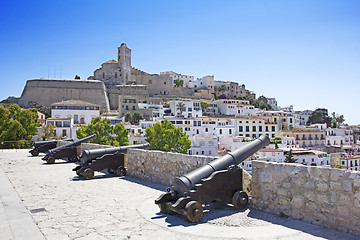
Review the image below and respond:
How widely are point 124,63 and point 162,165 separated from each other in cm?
8253

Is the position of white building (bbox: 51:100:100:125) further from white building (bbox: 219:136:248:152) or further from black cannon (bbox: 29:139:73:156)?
black cannon (bbox: 29:139:73:156)

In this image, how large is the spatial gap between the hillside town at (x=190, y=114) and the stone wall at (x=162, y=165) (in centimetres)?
2853

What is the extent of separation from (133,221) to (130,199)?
57.8 inches

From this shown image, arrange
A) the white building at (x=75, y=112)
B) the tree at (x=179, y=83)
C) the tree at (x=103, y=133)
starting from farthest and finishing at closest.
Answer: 1. the tree at (x=179, y=83)
2. the white building at (x=75, y=112)
3. the tree at (x=103, y=133)

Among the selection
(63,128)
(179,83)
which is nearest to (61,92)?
(63,128)

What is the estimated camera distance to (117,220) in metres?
4.64

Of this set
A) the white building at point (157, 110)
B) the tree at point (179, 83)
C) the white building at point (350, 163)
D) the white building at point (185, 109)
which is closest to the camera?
the white building at point (350, 163)

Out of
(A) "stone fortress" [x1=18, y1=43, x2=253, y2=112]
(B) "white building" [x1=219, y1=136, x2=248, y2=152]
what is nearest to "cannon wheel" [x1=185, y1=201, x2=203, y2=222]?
(B) "white building" [x1=219, y1=136, x2=248, y2=152]

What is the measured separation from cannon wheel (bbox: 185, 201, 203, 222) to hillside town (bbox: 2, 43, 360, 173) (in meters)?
32.9

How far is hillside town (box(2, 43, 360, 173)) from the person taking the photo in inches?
1838

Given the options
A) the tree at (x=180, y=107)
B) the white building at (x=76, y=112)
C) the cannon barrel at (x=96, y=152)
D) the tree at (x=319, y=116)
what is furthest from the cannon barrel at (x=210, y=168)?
the tree at (x=319, y=116)

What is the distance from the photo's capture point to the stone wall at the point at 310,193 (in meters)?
3.86

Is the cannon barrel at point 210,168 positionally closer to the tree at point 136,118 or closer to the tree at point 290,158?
the tree at point 290,158

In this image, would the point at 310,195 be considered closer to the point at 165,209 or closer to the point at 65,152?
the point at 165,209
